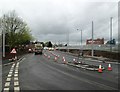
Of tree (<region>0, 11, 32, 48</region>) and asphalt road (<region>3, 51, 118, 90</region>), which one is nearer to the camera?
asphalt road (<region>3, 51, 118, 90</region>)

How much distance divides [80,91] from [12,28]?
46.4 meters

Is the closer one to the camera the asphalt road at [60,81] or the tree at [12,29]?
the asphalt road at [60,81]

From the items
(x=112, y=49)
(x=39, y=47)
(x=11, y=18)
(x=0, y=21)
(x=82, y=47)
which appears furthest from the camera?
(x=82, y=47)

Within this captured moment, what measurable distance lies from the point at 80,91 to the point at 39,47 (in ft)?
165

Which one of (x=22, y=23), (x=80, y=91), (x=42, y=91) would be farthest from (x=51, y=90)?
(x=22, y=23)

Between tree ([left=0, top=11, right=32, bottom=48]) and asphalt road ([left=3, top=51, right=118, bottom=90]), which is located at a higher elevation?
tree ([left=0, top=11, right=32, bottom=48])

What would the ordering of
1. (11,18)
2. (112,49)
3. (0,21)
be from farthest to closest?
1. (11,18)
2. (0,21)
3. (112,49)

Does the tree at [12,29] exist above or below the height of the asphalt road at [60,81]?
above

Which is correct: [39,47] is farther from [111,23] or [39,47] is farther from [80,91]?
[80,91]

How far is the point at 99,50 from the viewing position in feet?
174

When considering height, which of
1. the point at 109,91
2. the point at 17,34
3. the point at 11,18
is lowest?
the point at 109,91

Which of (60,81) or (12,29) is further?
(12,29)

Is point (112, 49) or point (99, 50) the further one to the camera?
point (99, 50)

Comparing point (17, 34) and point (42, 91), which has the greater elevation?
point (17, 34)
